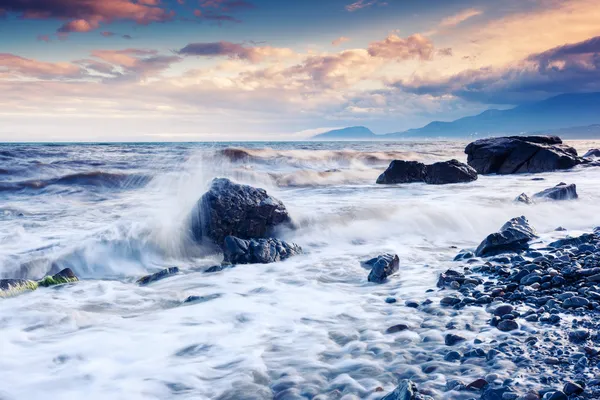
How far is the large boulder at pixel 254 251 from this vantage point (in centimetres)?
620

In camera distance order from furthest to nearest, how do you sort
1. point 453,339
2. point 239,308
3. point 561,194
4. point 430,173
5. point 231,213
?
1. point 430,173
2. point 561,194
3. point 231,213
4. point 239,308
5. point 453,339

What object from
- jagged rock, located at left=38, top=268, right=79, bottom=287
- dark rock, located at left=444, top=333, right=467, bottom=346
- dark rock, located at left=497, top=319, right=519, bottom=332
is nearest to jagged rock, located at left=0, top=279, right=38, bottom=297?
jagged rock, located at left=38, top=268, right=79, bottom=287

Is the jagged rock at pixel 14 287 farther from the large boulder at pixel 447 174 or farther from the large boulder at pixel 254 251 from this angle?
the large boulder at pixel 447 174

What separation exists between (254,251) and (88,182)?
40.7ft

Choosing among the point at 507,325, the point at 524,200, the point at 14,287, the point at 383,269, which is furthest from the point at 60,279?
the point at 524,200

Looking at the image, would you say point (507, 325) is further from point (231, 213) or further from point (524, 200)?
point (524, 200)

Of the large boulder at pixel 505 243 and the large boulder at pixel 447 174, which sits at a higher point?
the large boulder at pixel 447 174

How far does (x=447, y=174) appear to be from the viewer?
48.6ft

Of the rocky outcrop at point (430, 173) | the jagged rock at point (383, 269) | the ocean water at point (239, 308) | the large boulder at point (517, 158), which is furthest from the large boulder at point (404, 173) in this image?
the jagged rock at point (383, 269)

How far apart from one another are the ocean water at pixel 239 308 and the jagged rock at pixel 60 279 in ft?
0.46

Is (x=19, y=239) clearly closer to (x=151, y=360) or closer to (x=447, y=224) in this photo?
(x=151, y=360)

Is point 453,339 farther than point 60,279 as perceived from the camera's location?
No

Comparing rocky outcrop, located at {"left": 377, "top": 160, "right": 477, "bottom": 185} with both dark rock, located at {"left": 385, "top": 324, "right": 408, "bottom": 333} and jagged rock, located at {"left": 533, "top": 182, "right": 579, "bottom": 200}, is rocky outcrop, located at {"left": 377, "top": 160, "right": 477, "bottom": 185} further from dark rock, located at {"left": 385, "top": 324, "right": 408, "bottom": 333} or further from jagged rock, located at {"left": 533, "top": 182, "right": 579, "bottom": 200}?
dark rock, located at {"left": 385, "top": 324, "right": 408, "bottom": 333}

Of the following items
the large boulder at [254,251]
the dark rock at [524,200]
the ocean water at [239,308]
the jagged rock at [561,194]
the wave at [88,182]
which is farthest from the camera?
the wave at [88,182]
